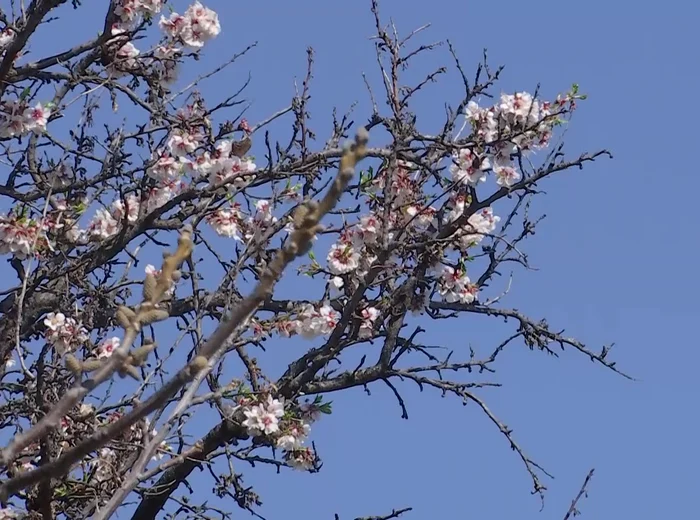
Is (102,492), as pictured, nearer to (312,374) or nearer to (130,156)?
(312,374)

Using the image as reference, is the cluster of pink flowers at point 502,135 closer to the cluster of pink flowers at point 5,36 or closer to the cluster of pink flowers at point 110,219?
the cluster of pink flowers at point 110,219

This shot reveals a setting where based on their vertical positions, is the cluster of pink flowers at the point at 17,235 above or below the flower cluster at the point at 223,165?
below

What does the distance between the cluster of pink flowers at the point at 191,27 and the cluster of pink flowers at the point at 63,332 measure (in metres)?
2.08

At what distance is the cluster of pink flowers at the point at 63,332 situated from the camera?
7203 millimetres

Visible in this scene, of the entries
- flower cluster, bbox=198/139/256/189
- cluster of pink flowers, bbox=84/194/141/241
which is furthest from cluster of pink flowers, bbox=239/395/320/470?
cluster of pink flowers, bbox=84/194/141/241

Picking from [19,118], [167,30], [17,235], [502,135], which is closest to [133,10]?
[167,30]

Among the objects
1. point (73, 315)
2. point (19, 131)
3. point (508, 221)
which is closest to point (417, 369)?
point (508, 221)

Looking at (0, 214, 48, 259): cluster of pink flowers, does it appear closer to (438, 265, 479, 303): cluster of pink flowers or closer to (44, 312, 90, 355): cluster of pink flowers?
(44, 312, 90, 355): cluster of pink flowers

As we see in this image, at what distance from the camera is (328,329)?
749 cm

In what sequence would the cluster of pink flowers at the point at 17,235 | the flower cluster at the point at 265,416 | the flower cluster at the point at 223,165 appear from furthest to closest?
the flower cluster at the point at 223,165 → the cluster of pink flowers at the point at 17,235 → the flower cluster at the point at 265,416

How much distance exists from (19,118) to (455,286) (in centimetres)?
296

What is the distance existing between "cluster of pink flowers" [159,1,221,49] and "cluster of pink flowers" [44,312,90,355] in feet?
6.81

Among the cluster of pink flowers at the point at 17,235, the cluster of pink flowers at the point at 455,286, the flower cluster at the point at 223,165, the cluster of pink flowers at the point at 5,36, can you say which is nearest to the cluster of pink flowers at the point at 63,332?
the cluster of pink flowers at the point at 17,235

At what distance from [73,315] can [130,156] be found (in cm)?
116
